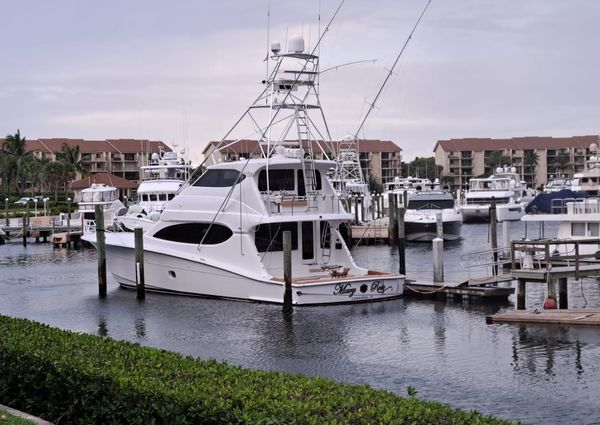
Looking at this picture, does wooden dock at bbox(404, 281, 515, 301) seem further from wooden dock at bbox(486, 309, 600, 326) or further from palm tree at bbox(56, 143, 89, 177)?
palm tree at bbox(56, 143, 89, 177)

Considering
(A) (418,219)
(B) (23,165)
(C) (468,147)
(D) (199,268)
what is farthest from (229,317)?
(C) (468,147)

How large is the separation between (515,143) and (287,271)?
503 feet

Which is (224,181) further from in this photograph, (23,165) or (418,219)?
(23,165)

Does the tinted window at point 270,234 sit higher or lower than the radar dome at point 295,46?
lower

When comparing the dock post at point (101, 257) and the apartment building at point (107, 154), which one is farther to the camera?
the apartment building at point (107, 154)

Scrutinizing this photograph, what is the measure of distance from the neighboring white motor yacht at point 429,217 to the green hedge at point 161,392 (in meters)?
53.6

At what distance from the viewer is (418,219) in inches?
2657

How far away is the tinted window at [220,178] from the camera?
3284 centimetres

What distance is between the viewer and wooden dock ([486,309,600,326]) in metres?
26.0

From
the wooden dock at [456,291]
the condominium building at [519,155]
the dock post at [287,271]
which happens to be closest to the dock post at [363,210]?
the wooden dock at [456,291]

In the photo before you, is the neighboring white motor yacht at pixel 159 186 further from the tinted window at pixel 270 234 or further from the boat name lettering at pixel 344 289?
the boat name lettering at pixel 344 289

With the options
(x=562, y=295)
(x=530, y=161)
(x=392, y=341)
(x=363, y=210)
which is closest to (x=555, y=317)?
(x=562, y=295)

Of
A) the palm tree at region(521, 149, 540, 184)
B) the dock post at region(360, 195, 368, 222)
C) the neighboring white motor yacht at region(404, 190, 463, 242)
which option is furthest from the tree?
the palm tree at region(521, 149, 540, 184)

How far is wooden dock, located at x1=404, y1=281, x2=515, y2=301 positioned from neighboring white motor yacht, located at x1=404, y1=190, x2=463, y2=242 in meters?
32.9
